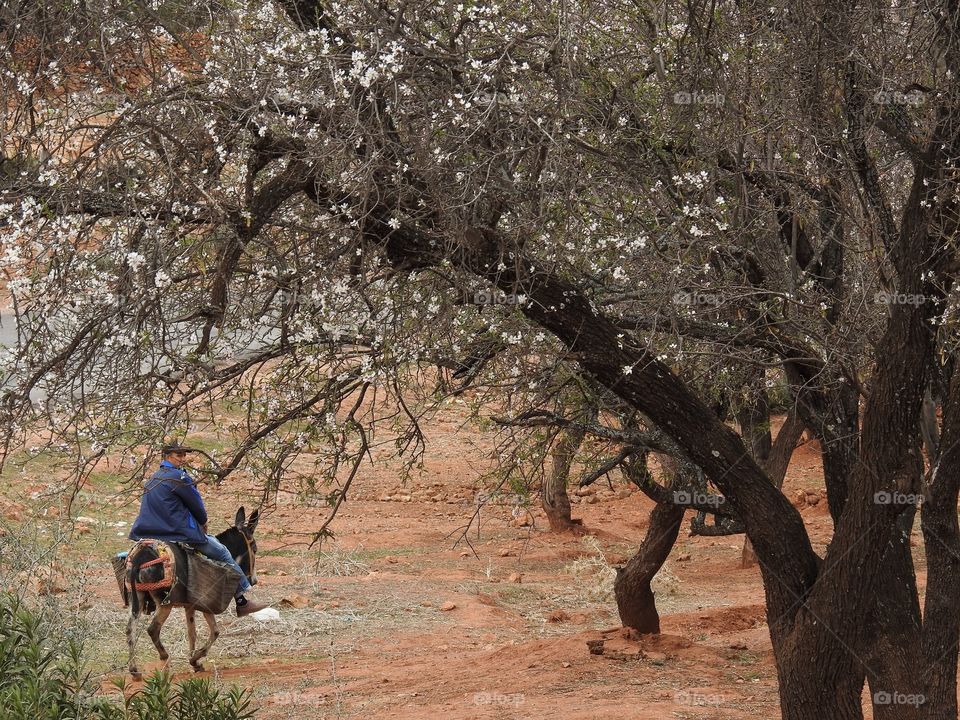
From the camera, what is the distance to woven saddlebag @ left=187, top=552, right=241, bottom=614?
1102cm

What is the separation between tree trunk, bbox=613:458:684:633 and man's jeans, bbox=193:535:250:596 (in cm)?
416

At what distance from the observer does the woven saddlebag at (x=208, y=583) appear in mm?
11016

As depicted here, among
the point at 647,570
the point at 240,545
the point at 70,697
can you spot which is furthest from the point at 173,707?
the point at 647,570

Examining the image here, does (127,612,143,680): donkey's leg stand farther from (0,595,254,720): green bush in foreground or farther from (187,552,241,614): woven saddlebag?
(0,595,254,720): green bush in foreground

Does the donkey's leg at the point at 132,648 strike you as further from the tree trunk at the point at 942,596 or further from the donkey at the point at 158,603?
the tree trunk at the point at 942,596

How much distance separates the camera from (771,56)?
307 inches

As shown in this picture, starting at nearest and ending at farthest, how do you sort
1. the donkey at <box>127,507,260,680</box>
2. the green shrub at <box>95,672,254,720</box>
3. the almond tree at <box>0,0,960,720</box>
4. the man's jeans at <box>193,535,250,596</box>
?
the green shrub at <box>95,672,254,720</box> → the almond tree at <box>0,0,960,720</box> → the donkey at <box>127,507,260,680</box> → the man's jeans at <box>193,535,250,596</box>

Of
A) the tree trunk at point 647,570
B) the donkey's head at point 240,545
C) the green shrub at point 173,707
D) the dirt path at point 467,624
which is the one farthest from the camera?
the tree trunk at point 647,570

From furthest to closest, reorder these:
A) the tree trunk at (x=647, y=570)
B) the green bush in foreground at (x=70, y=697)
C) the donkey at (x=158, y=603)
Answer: the tree trunk at (x=647, y=570) → the donkey at (x=158, y=603) → the green bush in foreground at (x=70, y=697)

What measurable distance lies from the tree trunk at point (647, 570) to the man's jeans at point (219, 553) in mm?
4161

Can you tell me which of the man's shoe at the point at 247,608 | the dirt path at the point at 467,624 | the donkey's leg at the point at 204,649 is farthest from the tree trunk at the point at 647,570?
the donkey's leg at the point at 204,649

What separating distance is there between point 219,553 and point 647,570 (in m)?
4.59

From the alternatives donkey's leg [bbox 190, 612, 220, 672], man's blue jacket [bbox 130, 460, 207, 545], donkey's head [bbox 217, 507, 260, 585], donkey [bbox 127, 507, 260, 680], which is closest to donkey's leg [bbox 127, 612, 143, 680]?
donkey [bbox 127, 507, 260, 680]

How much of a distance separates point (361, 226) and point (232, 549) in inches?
274
